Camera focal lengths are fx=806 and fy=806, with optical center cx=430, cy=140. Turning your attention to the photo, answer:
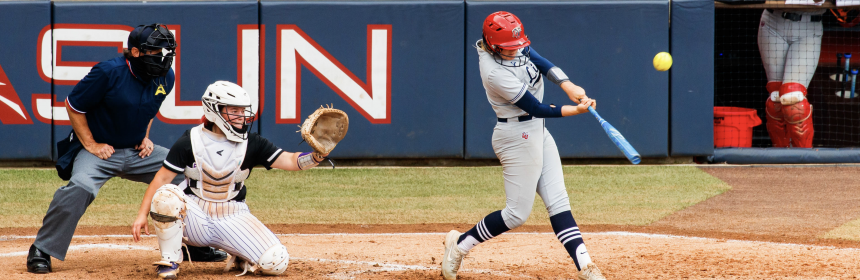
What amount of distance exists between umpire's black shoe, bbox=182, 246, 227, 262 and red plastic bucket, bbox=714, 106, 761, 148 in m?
7.04

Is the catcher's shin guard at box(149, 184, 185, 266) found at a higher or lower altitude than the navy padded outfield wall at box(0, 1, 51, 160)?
lower

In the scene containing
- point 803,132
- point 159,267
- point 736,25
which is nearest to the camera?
point 159,267

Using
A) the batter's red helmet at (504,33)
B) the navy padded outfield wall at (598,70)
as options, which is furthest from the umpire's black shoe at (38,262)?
the navy padded outfield wall at (598,70)

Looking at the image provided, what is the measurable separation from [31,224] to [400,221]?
296 centimetres

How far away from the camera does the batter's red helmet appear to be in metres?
4.30

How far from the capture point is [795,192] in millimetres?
8031

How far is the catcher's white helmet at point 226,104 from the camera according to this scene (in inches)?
169

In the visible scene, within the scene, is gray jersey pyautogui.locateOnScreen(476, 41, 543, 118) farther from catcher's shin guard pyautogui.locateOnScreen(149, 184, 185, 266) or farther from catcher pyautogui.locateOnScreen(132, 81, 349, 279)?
catcher's shin guard pyautogui.locateOnScreen(149, 184, 185, 266)

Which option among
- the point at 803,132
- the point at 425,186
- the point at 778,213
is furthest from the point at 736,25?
the point at 425,186

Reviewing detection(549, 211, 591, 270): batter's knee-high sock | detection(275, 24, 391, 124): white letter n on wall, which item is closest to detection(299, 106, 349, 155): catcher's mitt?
detection(549, 211, 591, 270): batter's knee-high sock

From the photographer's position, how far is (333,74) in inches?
365

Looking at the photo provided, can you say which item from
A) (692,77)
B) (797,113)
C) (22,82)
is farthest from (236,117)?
(797,113)

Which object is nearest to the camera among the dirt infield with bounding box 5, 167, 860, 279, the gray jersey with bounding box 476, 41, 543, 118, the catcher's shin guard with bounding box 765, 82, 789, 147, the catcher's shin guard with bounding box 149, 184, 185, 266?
the catcher's shin guard with bounding box 149, 184, 185, 266

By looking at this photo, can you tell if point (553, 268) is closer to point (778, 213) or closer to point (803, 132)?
point (778, 213)
